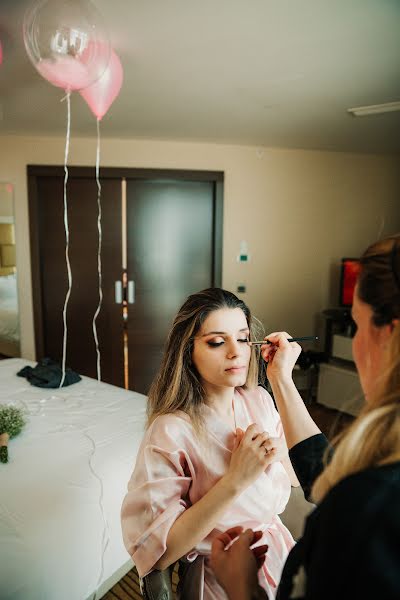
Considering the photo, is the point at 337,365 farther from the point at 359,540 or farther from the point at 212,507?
the point at 359,540

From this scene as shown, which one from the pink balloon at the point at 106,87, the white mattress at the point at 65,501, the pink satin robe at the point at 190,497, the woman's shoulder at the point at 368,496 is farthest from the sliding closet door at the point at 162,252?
the woman's shoulder at the point at 368,496

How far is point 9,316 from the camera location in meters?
3.27

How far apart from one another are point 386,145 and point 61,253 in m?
3.09

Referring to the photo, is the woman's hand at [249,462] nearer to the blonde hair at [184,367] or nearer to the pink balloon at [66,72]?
the blonde hair at [184,367]

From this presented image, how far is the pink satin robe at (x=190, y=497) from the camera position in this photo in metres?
0.83

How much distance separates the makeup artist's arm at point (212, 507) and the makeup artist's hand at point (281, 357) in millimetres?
209

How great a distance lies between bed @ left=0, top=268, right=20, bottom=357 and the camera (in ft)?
10.5

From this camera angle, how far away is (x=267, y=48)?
1.60 m

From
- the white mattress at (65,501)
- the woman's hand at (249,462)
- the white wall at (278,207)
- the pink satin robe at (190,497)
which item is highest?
the white wall at (278,207)

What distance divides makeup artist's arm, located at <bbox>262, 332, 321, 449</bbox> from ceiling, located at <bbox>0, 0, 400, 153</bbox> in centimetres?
125

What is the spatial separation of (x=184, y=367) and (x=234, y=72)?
5.25 ft

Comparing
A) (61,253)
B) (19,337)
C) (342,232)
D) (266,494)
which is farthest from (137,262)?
(266,494)

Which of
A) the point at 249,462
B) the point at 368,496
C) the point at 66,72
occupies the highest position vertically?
the point at 66,72

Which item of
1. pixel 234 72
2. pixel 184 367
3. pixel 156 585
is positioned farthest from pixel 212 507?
pixel 234 72
